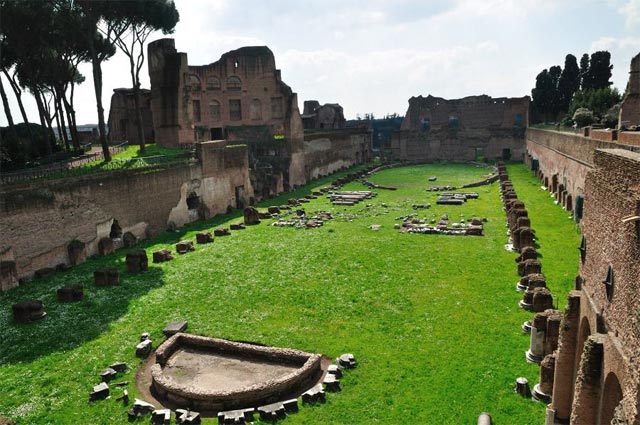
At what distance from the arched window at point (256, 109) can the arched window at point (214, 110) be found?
9.46 ft

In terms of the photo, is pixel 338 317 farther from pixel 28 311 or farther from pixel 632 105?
pixel 632 105

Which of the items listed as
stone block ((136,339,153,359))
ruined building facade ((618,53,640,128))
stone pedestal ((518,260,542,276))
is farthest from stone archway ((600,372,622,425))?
ruined building facade ((618,53,640,128))

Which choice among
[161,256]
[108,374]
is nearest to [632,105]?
[161,256]

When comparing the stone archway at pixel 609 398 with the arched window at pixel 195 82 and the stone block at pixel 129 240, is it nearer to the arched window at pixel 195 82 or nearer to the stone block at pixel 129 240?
the stone block at pixel 129 240

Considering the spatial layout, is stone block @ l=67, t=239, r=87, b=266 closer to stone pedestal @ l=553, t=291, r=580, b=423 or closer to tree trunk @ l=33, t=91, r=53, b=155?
tree trunk @ l=33, t=91, r=53, b=155

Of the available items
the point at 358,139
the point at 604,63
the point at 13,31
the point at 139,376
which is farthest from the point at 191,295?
the point at 604,63

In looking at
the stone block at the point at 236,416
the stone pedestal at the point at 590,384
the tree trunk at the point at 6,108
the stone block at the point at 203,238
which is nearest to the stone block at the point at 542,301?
the stone pedestal at the point at 590,384

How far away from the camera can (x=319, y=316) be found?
13180 millimetres

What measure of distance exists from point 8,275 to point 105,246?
4.35 m

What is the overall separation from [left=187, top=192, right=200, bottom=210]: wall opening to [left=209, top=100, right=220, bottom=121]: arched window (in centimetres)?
1792

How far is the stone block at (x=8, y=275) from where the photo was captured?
51.9ft

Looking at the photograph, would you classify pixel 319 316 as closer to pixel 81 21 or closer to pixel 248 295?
pixel 248 295

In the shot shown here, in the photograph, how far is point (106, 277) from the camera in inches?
632

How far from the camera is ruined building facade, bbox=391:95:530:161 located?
53.0 metres
